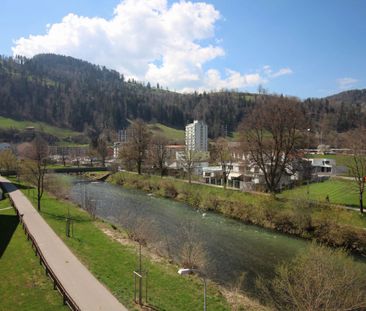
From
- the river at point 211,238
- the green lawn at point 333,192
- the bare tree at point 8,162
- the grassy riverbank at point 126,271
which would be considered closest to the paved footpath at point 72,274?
the grassy riverbank at point 126,271

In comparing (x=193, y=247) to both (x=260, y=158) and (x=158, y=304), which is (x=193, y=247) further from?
(x=260, y=158)

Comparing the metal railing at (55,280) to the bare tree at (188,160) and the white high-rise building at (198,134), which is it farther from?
the white high-rise building at (198,134)

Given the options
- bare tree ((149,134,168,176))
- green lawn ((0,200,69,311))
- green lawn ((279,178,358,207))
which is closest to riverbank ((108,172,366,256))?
green lawn ((279,178,358,207))

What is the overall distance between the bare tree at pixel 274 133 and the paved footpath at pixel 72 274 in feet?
96.3

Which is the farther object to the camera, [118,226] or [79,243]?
[118,226]

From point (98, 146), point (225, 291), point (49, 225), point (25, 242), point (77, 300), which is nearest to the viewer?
point (77, 300)

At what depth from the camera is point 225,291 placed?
21.6 m

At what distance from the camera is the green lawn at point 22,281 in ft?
62.2

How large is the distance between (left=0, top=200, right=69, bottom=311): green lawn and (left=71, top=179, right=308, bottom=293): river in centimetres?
958

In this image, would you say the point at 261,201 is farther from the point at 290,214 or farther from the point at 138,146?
the point at 138,146

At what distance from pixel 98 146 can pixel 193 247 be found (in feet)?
367

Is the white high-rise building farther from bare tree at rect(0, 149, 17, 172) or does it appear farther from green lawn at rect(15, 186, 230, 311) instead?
green lawn at rect(15, 186, 230, 311)

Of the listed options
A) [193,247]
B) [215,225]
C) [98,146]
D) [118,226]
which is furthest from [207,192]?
[98,146]

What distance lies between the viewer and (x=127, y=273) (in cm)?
2361
